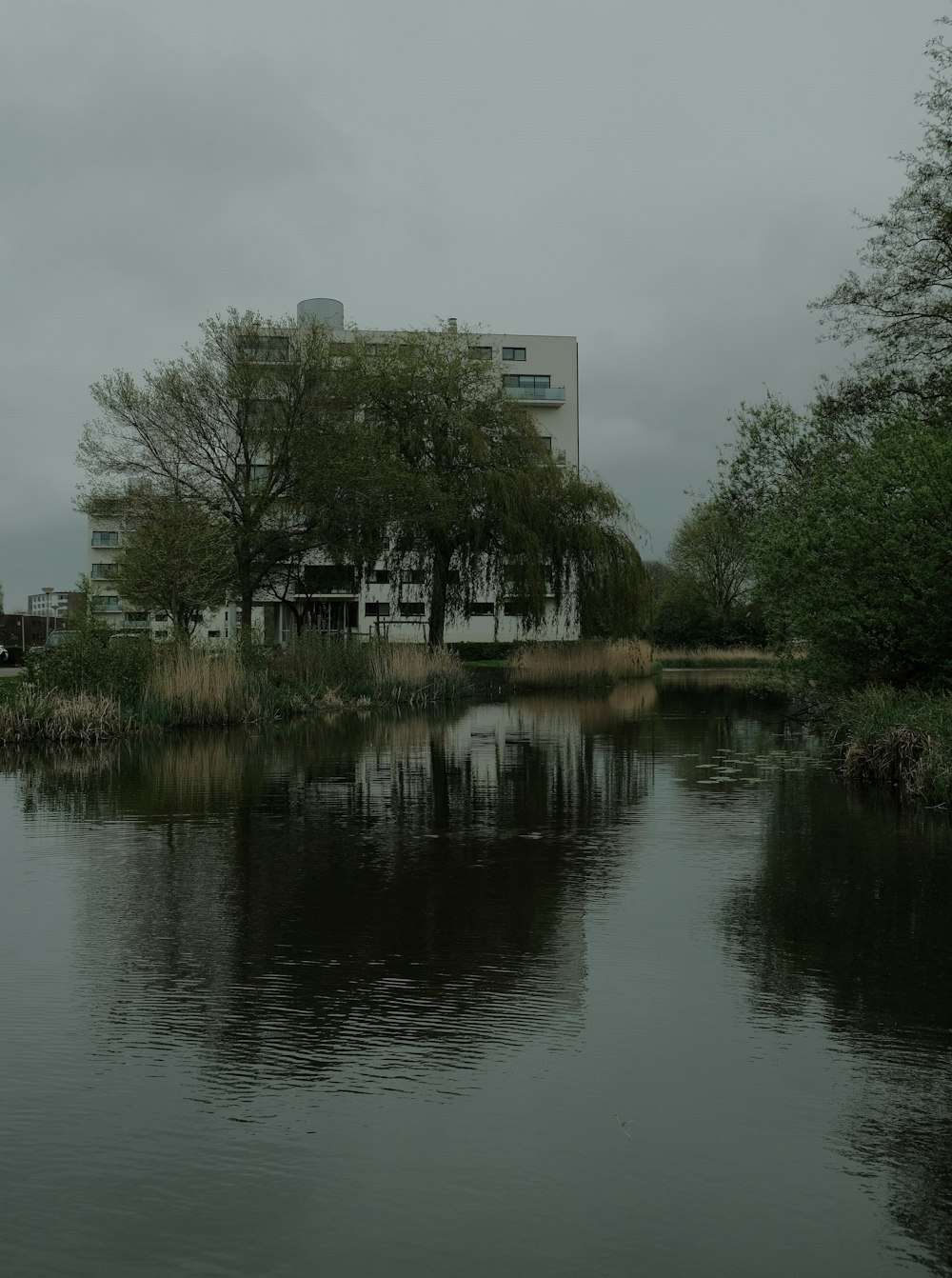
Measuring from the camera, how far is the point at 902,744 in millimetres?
13164

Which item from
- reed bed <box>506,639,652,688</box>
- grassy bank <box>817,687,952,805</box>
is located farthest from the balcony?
grassy bank <box>817,687,952,805</box>

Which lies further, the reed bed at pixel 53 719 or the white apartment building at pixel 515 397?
the white apartment building at pixel 515 397

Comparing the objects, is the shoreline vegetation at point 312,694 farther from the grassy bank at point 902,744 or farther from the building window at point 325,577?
the building window at point 325,577

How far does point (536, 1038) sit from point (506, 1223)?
4.87 feet

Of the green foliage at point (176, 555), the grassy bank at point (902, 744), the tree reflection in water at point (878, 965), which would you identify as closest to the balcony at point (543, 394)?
the green foliage at point (176, 555)

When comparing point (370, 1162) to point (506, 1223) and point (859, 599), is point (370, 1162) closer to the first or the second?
point (506, 1223)

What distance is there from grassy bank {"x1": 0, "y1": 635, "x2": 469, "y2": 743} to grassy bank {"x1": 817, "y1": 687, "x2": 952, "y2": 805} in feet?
36.0

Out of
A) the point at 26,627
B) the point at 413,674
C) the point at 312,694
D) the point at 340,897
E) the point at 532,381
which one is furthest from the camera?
the point at 26,627

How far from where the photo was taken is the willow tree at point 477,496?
36312 mm

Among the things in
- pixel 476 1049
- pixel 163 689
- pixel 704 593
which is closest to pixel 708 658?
pixel 704 593

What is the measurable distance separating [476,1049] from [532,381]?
74.6 meters

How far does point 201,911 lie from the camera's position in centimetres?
712

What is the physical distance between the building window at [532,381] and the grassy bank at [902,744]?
62.7m

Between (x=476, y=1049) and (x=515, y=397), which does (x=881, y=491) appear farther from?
(x=515, y=397)
